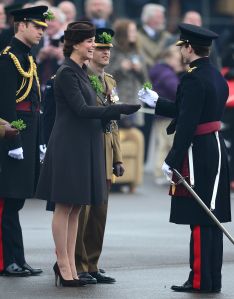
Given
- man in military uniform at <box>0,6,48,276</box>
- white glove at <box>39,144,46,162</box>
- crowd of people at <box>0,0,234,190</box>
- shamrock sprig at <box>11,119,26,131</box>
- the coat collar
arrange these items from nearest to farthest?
the coat collar, shamrock sprig at <box>11,119,26,131</box>, man in military uniform at <box>0,6,48,276</box>, white glove at <box>39,144,46,162</box>, crowd of people at <box>0,0,234,190</box>

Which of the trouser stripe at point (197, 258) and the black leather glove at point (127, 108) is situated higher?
the black leather glove at point (127, 108)

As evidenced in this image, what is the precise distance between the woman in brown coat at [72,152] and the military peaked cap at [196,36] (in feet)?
1.96

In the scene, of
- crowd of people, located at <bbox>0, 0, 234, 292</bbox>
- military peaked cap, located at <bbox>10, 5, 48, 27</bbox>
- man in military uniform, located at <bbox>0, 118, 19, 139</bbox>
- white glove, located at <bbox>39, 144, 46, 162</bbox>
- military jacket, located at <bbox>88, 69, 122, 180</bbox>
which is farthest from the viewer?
white glove, located at <bbox>39, 144, 46, 162</bbox>

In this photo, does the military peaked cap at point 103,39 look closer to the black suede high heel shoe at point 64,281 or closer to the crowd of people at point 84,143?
the crowd of people at point 84,143

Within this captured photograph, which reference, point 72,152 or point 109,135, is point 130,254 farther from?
point 72,152

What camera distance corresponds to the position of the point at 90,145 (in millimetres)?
10367

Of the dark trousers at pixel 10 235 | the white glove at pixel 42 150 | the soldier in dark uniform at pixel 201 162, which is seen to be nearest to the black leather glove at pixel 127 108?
the soldier in dark uniform at pixel 201 162

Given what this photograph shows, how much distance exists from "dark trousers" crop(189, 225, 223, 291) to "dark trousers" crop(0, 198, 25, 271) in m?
1.42

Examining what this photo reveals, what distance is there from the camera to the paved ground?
33.6ft

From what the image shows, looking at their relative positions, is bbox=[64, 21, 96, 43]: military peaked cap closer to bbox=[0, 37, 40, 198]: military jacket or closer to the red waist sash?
bbox=[0, 37, 40, 198]: military jacket

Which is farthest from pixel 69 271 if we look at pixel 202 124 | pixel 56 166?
pixel 202 124

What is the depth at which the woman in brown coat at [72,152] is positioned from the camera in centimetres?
1024

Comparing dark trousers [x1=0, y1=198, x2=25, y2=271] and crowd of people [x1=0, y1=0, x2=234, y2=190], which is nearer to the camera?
dark trousers [x1=0, y1=198, x2=25, y2=271]

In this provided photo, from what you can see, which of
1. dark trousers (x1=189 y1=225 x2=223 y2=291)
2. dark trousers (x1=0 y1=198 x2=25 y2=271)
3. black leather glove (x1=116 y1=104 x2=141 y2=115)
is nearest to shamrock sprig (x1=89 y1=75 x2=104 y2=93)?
black leather glove (x1=116 y1=104 x2=141 y2=115)
